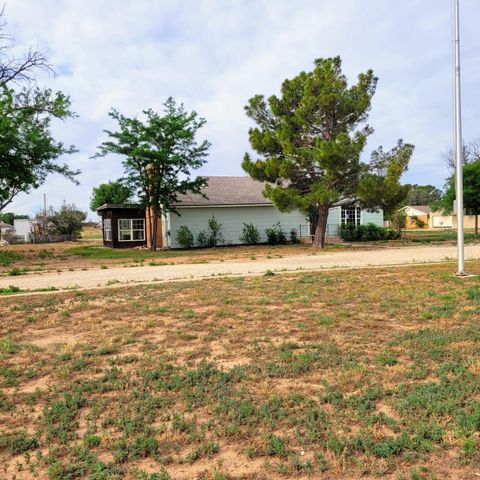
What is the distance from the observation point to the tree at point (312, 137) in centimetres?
2100

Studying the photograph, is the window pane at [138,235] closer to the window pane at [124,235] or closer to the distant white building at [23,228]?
the window pane at [124,235]

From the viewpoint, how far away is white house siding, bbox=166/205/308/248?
2794cm

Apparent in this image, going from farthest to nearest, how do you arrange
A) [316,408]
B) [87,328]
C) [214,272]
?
[214,272] → [87,328] → [316,408]

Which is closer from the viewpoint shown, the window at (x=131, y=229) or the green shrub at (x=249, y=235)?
the green shrub at (x=249, y=235)

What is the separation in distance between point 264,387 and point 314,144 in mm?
19828

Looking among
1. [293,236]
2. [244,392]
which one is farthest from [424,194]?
[244,392]

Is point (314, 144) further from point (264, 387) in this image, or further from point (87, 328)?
point (264, 387)

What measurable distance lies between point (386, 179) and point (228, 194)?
39.1ft

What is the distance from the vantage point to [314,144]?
22625mm

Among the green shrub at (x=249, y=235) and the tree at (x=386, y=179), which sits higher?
the tree at (x=386, y=179)

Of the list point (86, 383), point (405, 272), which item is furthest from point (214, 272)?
point (86, 383)

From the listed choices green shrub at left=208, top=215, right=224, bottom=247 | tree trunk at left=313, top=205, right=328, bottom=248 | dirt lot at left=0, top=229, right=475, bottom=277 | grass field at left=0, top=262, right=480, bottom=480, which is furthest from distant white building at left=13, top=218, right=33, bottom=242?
grass field at left=0, top=262, right=480, bottom=480

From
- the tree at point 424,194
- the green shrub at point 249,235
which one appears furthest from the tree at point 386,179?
the tree at point 424,194

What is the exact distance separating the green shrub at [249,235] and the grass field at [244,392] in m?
21.6
